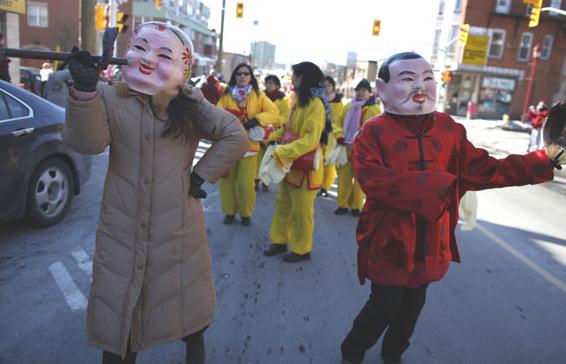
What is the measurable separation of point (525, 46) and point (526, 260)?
36118 millimetres

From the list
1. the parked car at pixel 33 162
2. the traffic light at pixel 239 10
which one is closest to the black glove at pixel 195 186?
the parked car at pixel 33 162

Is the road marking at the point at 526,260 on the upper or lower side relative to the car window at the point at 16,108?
lower

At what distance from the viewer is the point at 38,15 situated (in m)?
37.6

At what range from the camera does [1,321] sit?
10.4 feet

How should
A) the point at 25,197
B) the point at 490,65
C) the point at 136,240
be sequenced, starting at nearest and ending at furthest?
the point at 136,240
the point at 25,197
the point at 490,65

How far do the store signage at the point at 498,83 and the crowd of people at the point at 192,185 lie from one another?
36.2 meters

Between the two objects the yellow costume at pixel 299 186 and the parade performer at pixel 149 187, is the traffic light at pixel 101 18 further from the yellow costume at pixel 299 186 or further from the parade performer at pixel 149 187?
the parade performer at pixel 149 187

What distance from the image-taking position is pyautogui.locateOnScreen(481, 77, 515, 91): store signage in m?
Answer: 35.2

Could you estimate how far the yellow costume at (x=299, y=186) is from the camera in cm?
419

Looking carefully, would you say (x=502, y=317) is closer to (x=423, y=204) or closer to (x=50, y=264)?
(x=423, y=204)

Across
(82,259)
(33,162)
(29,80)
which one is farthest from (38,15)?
(82,259)

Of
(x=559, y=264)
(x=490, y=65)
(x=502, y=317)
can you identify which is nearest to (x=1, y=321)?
(x=502, y=317)

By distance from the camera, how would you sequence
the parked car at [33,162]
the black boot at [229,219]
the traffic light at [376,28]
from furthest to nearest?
the traffic light at [376,28] < the black boot at [229,219] < the parked car at [33,162]

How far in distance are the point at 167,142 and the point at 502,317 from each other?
9.64 ft
